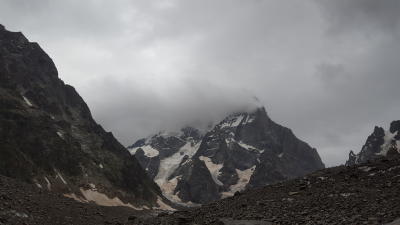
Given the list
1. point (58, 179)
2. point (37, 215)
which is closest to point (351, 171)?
point (37, 215)

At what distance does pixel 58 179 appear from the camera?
194625 millimetres

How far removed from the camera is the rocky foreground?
141 feet

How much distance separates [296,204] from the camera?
50.1 m

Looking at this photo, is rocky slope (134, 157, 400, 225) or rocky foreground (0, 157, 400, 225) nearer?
rocky slope (134, 157, 400, 225)

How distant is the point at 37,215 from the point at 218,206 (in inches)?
836

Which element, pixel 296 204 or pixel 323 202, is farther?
pixel 296 204

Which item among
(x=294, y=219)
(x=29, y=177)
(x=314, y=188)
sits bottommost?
(x=294, y=219)

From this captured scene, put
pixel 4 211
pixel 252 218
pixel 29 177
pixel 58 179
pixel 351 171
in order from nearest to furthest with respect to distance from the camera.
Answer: pixel 4 211 < pixel 252 218 < pixel 351 171 < pixel 29 177 < pixel 58 179

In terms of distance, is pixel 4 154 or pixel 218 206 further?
pixel 4 154

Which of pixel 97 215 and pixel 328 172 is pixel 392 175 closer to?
pixel 328 172

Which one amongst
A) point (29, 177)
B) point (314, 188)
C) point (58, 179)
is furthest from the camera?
point (58, 179)

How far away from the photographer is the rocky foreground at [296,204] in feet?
141

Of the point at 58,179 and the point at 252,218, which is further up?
the point at 58,179

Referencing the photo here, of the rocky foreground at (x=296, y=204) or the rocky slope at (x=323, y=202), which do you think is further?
the rocky foreground at (x=296, y=204)
